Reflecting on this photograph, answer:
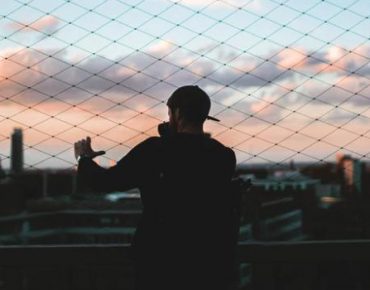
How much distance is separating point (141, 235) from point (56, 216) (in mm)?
46197

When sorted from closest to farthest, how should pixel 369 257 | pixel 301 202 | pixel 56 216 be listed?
pixel 369 257
pixel 56 216
pixel 301 202

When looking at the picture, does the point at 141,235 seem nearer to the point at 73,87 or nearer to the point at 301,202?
the point at 73,87

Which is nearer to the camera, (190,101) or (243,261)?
(190,101)

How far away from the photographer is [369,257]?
2166 millimetres

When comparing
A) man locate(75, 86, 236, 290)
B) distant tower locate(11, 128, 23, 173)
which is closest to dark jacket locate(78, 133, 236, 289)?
man locate(75, 86, 236, 290)

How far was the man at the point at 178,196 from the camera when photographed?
1.58 metres

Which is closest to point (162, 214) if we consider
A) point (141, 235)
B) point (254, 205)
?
point (141, 235)

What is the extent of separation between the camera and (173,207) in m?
1.59

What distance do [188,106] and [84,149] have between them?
11.2 inches

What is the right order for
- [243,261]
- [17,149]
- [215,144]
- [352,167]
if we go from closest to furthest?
[215,144]
[243,261]
[17,149]
[352,167]

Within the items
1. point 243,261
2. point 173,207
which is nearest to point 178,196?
point 173,207

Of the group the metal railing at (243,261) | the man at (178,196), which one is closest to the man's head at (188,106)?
the man at (178,196)

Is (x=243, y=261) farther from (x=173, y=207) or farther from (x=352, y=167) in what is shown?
(x=352, y=167)

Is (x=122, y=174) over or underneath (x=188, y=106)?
underneath
